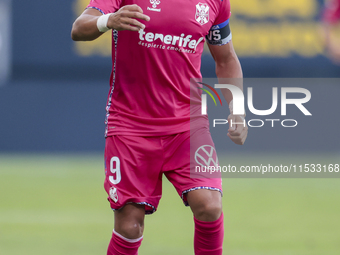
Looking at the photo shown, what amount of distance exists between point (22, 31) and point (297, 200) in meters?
5.64

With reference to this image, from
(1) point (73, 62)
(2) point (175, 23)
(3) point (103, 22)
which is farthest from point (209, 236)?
(1) point (73, 62)

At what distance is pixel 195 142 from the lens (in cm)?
345

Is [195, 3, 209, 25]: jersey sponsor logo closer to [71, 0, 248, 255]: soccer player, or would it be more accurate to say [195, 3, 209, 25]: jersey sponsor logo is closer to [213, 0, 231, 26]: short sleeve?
[71, 0, 248, 255]: soccer player

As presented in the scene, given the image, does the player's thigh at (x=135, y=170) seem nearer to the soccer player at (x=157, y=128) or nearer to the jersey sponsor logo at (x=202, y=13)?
the soccer player at (x=157, y=128)

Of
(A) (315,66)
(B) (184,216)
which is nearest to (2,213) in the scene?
(B) (184,216)

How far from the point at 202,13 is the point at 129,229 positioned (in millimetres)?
1389

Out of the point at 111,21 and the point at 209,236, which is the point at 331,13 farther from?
the point at 111,21

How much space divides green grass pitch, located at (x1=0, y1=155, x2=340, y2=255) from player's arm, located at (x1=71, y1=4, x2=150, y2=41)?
→ 6.90ft

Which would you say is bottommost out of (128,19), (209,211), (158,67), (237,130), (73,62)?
(209,211)

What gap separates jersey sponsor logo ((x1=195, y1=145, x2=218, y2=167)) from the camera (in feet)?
11.2

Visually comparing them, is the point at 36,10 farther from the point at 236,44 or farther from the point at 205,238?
the point at 205,238

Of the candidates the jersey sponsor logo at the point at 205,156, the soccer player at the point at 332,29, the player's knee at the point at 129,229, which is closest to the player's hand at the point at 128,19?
the jersey sponsor logo at the point at 205,156

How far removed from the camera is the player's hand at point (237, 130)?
3.43m

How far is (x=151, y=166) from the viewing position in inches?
134
